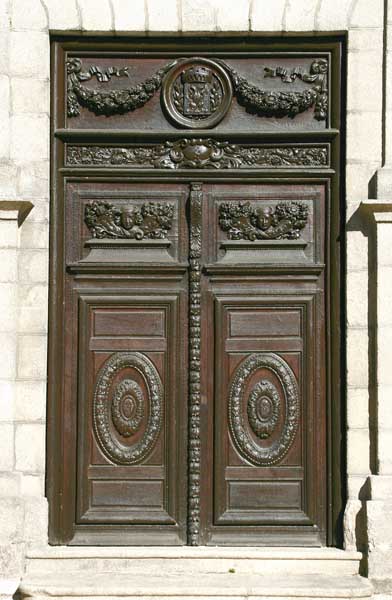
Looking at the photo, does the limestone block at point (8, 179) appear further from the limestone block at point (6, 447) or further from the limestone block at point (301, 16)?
the limestone block at point (301, 16)

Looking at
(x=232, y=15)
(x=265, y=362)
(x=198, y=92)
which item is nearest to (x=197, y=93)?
(x=198, y=92)

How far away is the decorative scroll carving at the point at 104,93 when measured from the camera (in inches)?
285

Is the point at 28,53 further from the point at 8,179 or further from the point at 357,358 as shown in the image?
the point at 357,358

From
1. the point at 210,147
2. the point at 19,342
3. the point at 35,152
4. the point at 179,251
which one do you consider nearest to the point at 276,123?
the point at 210,147

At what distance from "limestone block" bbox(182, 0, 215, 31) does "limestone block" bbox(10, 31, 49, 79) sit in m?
0.98

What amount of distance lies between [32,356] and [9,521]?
3.63 feet

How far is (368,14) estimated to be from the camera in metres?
7.11

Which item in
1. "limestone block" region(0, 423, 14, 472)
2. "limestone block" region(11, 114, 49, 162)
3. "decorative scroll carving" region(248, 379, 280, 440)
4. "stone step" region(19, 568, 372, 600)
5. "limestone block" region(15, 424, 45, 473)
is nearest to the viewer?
"stone step" region(19, 568, 372, 600)

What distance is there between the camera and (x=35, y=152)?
7.10m

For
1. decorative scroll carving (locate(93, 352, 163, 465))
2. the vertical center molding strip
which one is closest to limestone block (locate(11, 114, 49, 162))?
the vertical center molding strip

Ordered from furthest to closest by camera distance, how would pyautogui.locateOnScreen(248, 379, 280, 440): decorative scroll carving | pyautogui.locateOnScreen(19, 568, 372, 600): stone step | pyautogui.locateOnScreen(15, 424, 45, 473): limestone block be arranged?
pyautogui.locateOnScreen(248, 379, 280, 440): decorative scroll carving
pyautogui.locateOnScreen(15, 424, 45, 473): limestone block
pyautogui.locateOnScreen(19, 568, 372, 600): stone step

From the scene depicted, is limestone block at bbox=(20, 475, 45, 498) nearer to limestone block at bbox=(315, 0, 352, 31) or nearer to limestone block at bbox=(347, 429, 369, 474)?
limestone block at bbox=(347, 429, 369, 474)

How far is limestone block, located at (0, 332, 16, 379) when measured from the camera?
692 cm

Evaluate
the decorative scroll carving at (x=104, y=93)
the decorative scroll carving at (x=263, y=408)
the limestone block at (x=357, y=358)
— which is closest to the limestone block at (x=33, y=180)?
the decorative scroll carving at (x=104, y=93)
